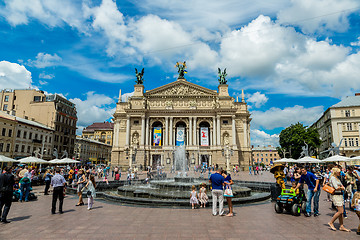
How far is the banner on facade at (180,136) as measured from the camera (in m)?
54.8

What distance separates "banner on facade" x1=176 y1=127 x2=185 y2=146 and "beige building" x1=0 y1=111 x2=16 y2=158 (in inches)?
1346

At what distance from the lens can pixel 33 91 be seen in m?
60.4

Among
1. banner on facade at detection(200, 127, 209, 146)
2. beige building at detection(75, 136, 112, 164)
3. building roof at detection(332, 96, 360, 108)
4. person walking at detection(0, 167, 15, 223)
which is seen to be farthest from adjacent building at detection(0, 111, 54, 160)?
building roof at detection(332, 96, 360, 108)

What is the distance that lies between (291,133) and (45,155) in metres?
64.8

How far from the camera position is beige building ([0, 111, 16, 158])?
134ft

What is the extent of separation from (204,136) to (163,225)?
157 ft

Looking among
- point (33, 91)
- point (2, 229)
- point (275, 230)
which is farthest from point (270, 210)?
point (33, 91)

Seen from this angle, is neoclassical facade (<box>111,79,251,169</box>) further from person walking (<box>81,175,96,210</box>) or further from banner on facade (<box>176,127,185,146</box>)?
person walking (<box>81,175,96,210</box>)

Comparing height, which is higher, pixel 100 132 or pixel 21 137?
pixel 100 132

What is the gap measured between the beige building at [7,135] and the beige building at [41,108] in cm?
1337

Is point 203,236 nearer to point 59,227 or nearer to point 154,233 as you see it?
point 154,233

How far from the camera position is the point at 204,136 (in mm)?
55156

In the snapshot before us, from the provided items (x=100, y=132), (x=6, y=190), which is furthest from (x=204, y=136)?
(x=100, y=132)

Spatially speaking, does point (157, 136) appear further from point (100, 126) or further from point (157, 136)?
point (100, 126)
